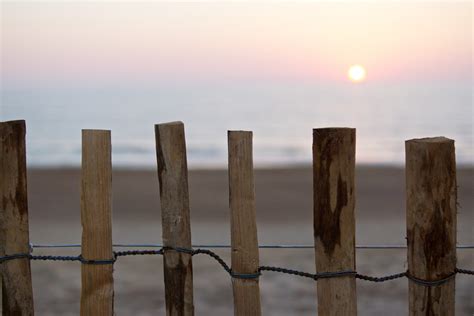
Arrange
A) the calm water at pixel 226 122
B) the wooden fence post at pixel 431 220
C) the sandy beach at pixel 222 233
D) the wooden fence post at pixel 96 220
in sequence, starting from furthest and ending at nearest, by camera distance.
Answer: the calm water at pixel 226 122
the sandy beach at pixel 222 233
the wooden fence post at pixel 96 220
the wooden fence post at pixel 431 220

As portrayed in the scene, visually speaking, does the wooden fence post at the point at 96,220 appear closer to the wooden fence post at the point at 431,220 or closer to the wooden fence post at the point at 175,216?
the wooden fence post at the point at 175,216

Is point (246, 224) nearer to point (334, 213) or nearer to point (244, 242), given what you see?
point (244, 242)

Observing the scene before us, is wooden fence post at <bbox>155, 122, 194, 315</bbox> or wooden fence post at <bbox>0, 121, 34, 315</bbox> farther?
wooden fence post at <bbox>0, 121, 34, 315</bbox>

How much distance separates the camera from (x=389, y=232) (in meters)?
8.92

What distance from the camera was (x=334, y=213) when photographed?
7.80 ft

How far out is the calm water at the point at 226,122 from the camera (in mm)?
19219

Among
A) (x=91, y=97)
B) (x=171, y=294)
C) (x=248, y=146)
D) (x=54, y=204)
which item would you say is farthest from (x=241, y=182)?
(x=91, y=97)

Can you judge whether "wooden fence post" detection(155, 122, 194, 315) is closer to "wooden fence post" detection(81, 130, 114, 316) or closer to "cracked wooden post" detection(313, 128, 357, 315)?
"wooden fence post" detection(81, 130, 114, 316)

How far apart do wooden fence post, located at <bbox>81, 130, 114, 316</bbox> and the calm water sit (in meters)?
14.1

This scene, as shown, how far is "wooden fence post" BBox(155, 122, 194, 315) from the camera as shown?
2.53 meters

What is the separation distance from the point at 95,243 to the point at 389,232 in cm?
687

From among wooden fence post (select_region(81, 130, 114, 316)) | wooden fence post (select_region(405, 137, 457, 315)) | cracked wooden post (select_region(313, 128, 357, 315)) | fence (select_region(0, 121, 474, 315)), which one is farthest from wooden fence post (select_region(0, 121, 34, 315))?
wooden fence post (select_region(405, 137, 457, 315))

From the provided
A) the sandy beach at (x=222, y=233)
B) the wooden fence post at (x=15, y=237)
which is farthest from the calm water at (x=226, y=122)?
the wooden fence post at (x=15, y=237)

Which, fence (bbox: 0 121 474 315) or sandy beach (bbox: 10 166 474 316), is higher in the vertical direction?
fence (bbox: 0 121 474 315)
